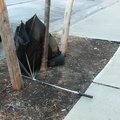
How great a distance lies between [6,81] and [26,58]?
488 millimetres

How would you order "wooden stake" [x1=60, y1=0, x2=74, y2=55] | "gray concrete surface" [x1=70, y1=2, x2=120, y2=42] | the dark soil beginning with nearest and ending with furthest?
the dark soil
"wooden stake" [x1=60, y1=0, x2=74, y2=55]
"gray concrete surface" [x1=70, y1=2, x2=120, y2=42]

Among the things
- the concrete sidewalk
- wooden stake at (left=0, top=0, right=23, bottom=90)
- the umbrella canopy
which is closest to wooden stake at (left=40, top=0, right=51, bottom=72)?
the umbrella canopy

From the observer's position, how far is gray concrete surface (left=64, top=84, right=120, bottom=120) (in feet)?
7.79

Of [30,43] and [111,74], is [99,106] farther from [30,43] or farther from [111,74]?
[30,43]

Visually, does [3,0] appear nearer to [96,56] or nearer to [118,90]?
[118,90]

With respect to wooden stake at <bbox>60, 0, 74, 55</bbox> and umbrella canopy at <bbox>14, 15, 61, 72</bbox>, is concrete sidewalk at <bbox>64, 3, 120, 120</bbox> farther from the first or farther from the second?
umbrella canopy at <bbox>14, 15, 61, 72</bbox>

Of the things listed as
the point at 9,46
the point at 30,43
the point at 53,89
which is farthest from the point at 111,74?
the point at 9,46

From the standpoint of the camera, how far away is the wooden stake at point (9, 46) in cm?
232

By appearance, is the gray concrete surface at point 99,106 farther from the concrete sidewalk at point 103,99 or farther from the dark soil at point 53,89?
the dark soil at point 53,89

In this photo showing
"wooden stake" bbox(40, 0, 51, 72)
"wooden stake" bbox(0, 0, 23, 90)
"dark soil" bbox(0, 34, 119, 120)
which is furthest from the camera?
"wooden stake" bbox(40, 0, 51, 72)

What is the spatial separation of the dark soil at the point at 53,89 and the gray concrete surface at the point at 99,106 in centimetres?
11

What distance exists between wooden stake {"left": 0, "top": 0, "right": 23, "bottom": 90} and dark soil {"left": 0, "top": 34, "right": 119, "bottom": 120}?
8.0 inches

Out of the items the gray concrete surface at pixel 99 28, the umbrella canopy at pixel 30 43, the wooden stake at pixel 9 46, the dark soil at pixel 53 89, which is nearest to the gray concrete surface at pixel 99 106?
the dark soil at pixel 53 89

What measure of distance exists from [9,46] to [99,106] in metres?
1.42
